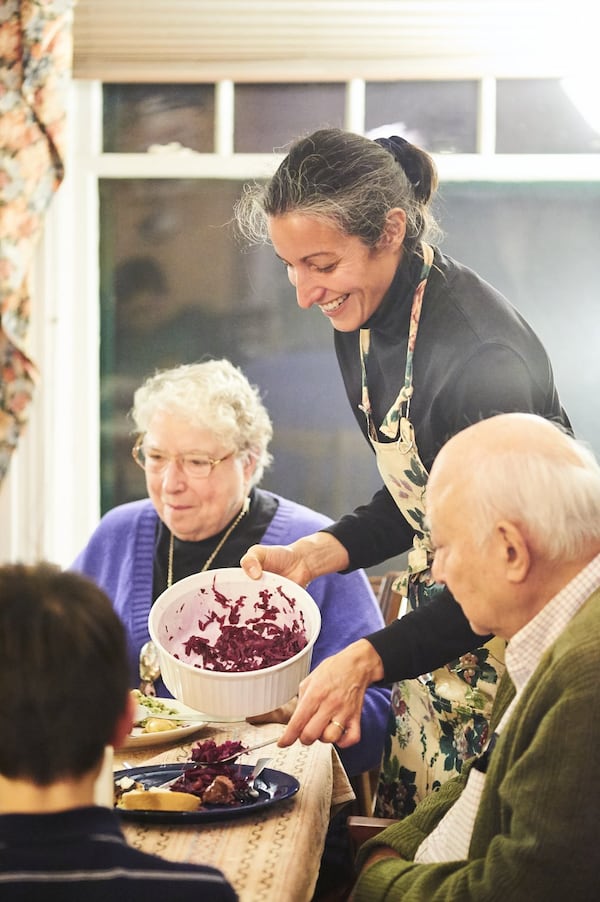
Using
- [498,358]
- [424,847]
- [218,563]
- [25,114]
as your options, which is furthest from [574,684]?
[25,114]

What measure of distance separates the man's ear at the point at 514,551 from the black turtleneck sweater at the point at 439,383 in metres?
0.39

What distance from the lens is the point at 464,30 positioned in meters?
2.84

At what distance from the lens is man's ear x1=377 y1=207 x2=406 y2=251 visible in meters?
2.00

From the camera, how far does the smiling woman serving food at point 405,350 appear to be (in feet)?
6.28

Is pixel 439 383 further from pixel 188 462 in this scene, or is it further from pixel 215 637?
pixel 188 462

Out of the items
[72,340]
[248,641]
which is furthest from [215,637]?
[72,340]

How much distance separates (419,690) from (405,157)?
3.34 ft

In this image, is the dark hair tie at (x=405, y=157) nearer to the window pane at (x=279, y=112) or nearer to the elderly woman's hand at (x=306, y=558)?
the elderly woman's hand at (x=306, y=558)

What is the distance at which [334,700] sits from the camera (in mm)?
1593

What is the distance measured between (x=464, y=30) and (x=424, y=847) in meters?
2.16

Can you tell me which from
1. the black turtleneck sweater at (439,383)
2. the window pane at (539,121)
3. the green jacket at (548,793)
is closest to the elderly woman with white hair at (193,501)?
the black turtleneck sweater at (439,383)

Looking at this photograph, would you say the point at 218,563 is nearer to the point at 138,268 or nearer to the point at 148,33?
the point at 138,268

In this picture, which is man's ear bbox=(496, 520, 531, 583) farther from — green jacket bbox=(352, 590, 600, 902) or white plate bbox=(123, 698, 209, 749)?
white plate bbox=(123, 698, 209, 749)

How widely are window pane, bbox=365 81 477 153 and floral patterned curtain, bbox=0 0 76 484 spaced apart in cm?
87
